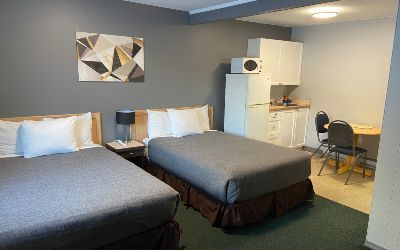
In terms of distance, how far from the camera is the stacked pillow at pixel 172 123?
400 cm

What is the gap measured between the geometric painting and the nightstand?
87cm

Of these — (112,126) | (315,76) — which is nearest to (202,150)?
(112,126)

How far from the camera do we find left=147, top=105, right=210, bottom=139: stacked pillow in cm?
400

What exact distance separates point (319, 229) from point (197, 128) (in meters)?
2.10

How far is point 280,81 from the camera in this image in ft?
17.4

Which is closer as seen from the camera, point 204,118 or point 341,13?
point 341,13

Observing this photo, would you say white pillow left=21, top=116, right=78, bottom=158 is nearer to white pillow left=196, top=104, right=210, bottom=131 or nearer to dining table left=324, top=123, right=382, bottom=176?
white pillow left=196, top=104, right=210, bottom=131

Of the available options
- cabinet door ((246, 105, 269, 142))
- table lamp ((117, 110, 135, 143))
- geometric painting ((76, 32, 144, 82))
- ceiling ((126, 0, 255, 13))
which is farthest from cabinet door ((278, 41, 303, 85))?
table lamp ((117, 110, 135, 143))

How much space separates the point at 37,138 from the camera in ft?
9.59

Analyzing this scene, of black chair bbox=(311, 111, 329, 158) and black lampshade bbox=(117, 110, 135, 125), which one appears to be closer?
black lampshade bbox=(117, 110, 135, 125)

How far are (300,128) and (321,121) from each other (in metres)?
0.67

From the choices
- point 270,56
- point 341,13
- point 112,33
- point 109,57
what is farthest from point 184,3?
point 341,13

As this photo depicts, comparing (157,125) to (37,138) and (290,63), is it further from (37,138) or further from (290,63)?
(290,63)

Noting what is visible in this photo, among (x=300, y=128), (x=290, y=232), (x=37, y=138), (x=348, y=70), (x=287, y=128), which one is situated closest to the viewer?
(x=290, y=232)
